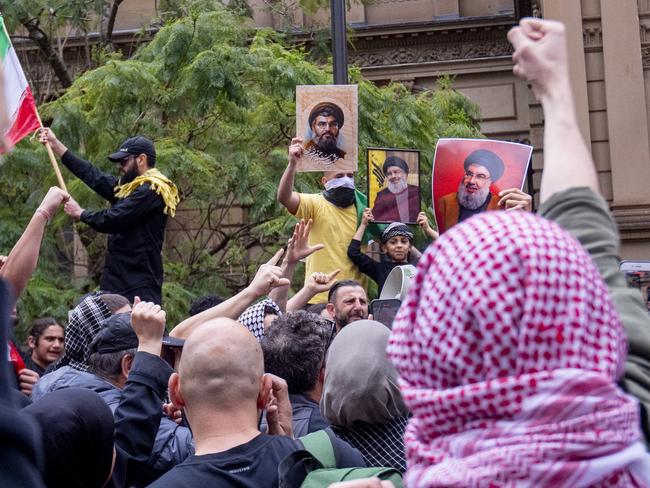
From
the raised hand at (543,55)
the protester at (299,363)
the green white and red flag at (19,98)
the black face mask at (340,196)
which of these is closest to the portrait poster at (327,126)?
the black face mask at (340,196)

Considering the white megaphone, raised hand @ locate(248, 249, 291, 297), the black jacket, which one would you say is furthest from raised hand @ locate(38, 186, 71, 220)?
the black jacket

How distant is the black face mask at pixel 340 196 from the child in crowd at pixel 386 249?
0.57 feet

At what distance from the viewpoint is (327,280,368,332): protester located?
6.94m

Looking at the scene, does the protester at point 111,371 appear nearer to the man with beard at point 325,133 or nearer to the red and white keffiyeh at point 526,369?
the red and white keffiyeh at point 526,369

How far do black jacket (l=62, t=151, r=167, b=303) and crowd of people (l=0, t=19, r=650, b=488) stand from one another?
120 cm

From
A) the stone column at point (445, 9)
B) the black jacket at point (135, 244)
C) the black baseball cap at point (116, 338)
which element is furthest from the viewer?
the stone column at point (445, 9)

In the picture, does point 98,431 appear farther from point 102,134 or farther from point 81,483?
point 102,134

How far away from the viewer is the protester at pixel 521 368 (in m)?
1.68

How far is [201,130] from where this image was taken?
44.5 ft

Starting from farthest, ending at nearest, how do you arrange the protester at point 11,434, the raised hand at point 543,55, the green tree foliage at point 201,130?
the green tree foliage at point 201,130 < the raised hand at point 543,55 < the protester at point 11,434

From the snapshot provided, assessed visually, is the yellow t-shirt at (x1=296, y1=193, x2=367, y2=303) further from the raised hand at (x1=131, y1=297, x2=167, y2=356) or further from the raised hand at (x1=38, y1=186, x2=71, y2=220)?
the raised hand at (x1=131, y1=297, x2=167, y2=356)

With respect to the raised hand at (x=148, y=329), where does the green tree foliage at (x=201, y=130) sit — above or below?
above

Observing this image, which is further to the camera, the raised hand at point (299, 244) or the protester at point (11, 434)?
the raised hand at point (299, 244)

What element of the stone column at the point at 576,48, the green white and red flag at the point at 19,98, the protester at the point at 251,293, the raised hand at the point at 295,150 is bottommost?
the protester at the point at 251,293
